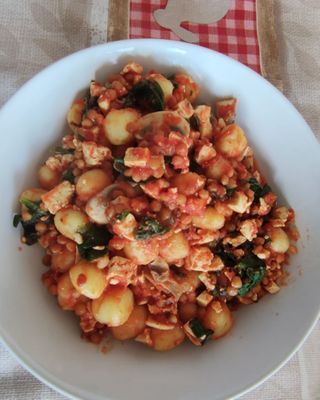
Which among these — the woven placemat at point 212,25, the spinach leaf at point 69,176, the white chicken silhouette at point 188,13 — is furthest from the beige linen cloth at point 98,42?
the spinach leaf at point 69,176

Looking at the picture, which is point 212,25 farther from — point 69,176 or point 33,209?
point 33,209

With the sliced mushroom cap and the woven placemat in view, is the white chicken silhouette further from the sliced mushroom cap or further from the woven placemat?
the sliced mushroom cap

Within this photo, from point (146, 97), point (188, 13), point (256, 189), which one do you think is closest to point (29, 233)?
point (146, 97)

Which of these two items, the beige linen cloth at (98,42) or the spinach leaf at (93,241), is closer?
the spinach leaf at (93,241)

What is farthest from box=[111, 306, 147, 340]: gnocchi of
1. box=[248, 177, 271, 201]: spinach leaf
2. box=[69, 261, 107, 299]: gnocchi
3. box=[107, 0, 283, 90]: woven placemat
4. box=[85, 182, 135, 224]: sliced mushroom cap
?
box=[107, 0, 283, 90]: woven placemat

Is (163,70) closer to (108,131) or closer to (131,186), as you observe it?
(108,131)

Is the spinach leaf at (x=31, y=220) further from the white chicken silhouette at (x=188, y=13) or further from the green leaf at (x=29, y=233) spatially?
the white chicken silhouette at (x=188, y=13)
